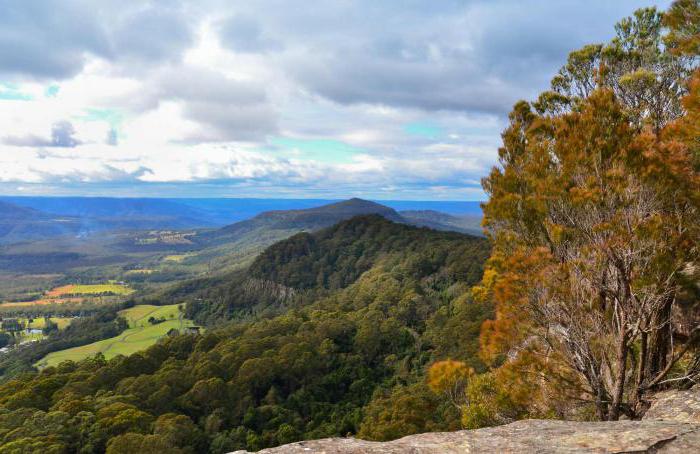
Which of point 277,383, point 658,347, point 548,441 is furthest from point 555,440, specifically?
point 277,383

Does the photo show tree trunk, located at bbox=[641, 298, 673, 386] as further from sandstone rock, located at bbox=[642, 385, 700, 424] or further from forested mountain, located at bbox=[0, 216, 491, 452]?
forested mountain, located at bbox=[0, 216, 491, 452]

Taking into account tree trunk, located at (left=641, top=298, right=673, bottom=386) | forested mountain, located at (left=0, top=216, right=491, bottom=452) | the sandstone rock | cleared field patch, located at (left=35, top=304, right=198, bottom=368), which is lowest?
cleared field patch, located at (left=35, top=304, right=198, bottom=368)

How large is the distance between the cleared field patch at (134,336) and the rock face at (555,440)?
13510 cm

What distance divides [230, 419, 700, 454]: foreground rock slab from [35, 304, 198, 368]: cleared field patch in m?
135

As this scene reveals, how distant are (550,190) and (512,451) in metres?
7.18

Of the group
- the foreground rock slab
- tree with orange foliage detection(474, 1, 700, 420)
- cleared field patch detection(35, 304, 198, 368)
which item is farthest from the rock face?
cleared field patch detection(35, 304, 198, 368)

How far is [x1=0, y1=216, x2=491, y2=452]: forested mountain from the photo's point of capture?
45275mm

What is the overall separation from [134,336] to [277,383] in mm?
104471

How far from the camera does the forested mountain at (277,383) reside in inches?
1782

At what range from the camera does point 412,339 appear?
8188cm

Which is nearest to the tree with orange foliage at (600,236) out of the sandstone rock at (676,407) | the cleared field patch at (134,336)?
the sandstone rock at (676,407)

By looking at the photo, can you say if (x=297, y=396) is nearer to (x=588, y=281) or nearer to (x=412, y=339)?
(x=412, y=339)

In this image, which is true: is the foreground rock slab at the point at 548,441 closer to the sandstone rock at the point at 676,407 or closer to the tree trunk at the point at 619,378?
the sandstone rock at the point at 676,407

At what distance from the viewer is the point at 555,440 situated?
29.2ft
